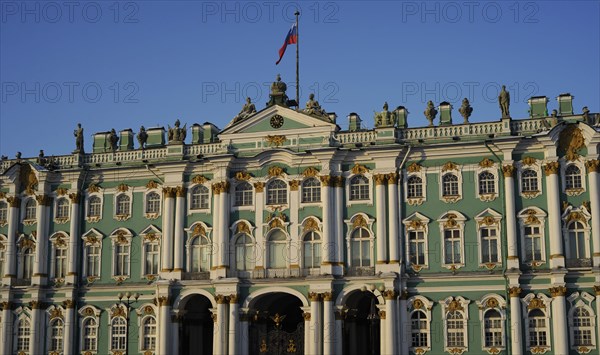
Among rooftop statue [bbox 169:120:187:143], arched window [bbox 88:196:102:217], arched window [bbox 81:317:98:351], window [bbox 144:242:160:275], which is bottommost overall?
arched window [bbox 81:317:98:351]

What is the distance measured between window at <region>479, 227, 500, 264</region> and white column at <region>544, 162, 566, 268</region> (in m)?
3.34

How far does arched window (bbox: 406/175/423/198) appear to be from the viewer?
205 feet

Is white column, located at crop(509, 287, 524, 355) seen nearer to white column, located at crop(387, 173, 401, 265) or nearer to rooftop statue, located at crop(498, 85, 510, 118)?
white column, located at crop(387, 173, 401, 265)

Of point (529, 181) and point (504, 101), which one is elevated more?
point (504, 101)

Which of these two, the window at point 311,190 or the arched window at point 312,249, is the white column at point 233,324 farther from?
the window at point 311,190

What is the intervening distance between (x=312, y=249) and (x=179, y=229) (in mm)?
9310

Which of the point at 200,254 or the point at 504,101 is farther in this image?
the point at 200,254

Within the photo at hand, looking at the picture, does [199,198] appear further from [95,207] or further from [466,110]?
[466,110]

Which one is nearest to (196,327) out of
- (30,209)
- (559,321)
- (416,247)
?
(30,209)

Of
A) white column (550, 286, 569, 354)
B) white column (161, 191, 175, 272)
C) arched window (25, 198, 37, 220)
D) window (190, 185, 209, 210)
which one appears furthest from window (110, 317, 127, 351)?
white column (550, 286, 569, 354)

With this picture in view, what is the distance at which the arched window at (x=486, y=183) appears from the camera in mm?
61312

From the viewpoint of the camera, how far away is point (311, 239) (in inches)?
2504

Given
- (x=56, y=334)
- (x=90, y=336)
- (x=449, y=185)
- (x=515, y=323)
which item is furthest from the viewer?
(x=56, y=334)

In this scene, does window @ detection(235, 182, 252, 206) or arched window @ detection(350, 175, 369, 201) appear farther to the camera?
window @ detection(235, 182, 252, 206)
